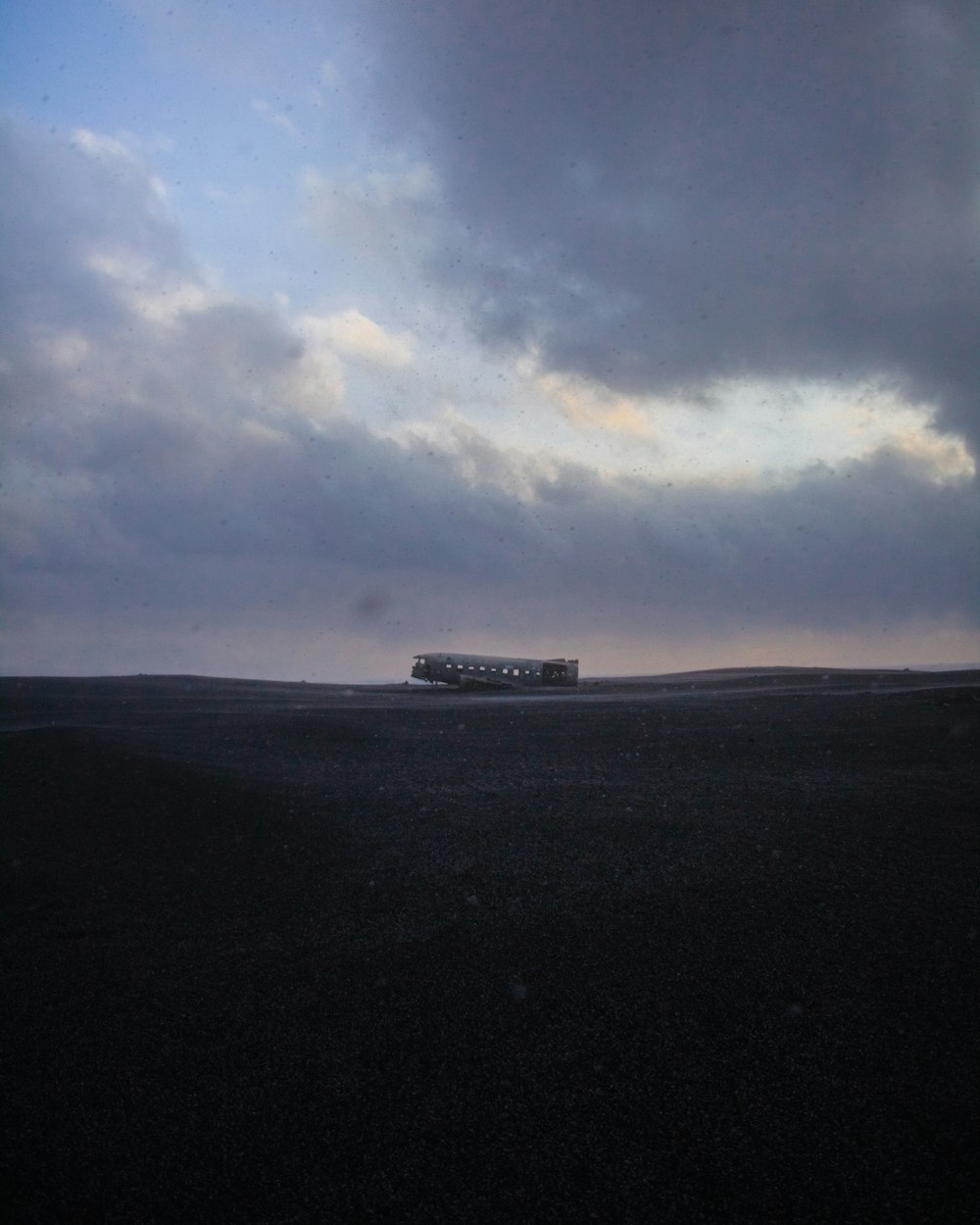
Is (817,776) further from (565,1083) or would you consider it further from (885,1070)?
(565,1083)

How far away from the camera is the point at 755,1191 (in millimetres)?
4477

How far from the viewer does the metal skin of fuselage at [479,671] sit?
4603cm

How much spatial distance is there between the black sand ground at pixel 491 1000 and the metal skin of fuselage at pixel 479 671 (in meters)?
32.2

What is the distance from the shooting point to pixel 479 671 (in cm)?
4641

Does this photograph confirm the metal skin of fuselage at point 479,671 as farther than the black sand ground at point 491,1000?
Yes

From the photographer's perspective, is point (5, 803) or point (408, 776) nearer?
point (5, 803)

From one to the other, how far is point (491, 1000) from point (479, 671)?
39.9 meters

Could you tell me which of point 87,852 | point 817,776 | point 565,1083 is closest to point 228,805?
point 87,852

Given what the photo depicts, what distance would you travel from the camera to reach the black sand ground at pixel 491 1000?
4621mm

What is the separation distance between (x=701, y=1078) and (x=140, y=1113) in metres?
4.38

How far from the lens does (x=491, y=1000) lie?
256 inches

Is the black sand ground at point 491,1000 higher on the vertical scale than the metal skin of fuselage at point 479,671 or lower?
lower

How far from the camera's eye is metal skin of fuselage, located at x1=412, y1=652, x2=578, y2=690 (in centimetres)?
4603

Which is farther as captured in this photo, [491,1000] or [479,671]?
[479,671]
